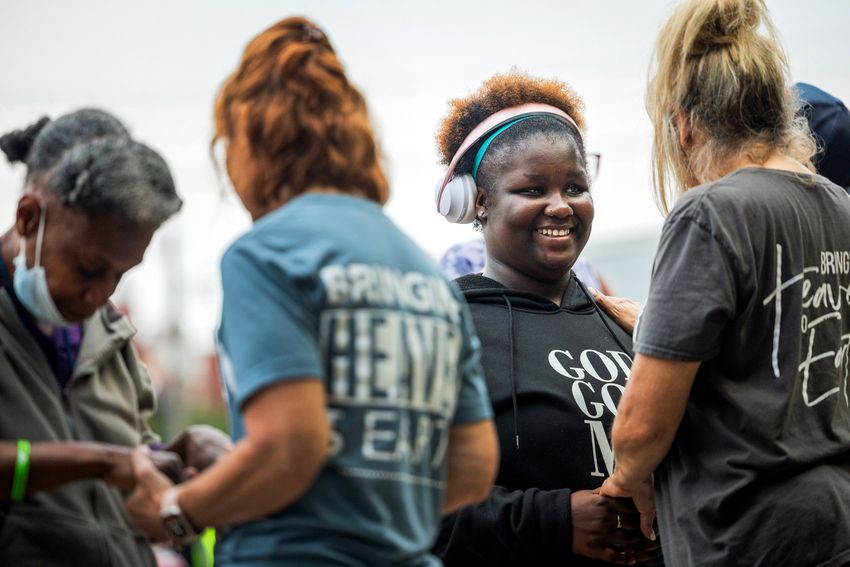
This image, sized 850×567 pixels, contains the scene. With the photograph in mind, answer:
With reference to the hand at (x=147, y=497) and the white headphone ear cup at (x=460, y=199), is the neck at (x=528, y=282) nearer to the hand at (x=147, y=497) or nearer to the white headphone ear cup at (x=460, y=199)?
the white headphone ear cup at (x=460, y=199)

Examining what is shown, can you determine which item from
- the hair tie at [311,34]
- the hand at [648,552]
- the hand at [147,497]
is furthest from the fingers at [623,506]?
the hair tie at [311,34]

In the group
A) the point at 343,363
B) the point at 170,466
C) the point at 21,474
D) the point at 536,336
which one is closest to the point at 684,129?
the point at 536,336

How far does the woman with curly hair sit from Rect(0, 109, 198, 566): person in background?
906 mm

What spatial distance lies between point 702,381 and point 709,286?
0.24 metres

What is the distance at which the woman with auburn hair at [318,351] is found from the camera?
166 cm

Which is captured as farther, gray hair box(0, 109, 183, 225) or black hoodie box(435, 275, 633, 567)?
black hoodie box(435, 275, 633, 567)

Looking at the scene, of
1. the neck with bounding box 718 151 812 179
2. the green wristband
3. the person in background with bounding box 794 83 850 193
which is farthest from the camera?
the person in background with bounding box 794 83 850 193

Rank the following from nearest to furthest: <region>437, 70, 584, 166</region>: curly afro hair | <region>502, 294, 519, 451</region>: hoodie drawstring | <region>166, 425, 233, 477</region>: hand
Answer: <region>166, 425, 233, 477</region>: hand, <region>502, 294, 519, 451</region>: hoodie drawstring, <region>437, 70, 584, 166</region>: curly afro hair

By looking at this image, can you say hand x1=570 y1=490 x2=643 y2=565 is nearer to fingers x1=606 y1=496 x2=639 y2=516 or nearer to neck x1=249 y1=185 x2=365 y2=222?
fingers x1=606 y1=496 x2=639 y2=516

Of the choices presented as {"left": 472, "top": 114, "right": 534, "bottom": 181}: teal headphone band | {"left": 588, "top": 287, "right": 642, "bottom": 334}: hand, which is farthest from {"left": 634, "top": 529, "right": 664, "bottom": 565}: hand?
{"left": 472, "top": 114, "right": 534, "bottom": 181}: teal headphone band

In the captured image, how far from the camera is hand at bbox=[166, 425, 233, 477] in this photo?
2146 millimetres

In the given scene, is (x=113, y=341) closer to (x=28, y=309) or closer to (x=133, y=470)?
(x=28, y=309)

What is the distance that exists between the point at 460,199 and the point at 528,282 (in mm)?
304

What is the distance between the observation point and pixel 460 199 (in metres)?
3.17
